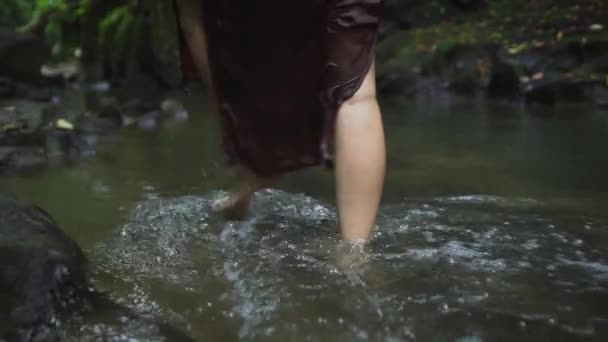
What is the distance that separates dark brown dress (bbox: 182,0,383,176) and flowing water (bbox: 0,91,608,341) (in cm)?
25

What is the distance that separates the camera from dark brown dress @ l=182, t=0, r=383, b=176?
198 cm

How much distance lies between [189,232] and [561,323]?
117 centimetres

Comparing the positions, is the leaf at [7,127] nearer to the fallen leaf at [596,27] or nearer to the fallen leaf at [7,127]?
the fallen leaf at [7,127]

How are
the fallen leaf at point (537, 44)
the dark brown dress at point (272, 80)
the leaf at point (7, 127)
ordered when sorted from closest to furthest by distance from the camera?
the dark brown dress at point (272, 80)
the leaf at point (7, 127)
the fallen leaf at point (537, 44)

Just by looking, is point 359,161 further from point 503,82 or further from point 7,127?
point 503,82

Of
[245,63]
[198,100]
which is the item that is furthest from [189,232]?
[198,100]

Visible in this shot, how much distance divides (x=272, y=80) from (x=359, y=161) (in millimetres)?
449

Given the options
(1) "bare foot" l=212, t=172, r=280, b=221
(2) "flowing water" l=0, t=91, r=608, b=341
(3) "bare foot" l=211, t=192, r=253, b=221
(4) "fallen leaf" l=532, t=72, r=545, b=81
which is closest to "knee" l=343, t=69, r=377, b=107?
(2) "flowing water" l=0, t=91, r=608, b=341

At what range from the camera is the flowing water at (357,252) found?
1.40 metres

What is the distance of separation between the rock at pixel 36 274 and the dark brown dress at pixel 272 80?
65cm

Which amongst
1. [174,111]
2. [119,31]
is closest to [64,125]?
[174,111]

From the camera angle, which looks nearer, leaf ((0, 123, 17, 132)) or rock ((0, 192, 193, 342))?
rock ((0, 192, 193, 342))

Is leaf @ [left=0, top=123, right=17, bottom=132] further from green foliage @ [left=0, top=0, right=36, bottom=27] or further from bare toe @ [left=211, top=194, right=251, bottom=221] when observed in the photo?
green foliage @ [left=0, top=0, right=36, bottom=27]

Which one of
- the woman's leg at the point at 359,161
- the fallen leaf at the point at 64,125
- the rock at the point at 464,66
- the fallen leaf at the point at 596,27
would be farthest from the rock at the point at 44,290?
the fallen leaf at the point at 596,27
